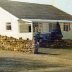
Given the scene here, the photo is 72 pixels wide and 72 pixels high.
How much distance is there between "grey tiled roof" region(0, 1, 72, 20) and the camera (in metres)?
37.8

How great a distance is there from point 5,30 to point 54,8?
12051 mm

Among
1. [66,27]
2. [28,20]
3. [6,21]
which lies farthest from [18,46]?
[66,27]

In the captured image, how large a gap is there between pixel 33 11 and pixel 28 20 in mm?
5452

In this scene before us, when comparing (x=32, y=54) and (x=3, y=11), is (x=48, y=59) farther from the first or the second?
(x=3, y=11)

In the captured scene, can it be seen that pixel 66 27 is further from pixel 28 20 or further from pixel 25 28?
pixel 28 20

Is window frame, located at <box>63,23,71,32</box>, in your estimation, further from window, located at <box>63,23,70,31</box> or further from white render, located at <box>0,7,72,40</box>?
white render, located at <box>0,7,72,40</box>

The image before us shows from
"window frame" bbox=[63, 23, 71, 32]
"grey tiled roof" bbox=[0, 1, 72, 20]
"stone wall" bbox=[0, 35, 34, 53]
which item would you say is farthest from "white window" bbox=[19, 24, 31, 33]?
"stone wall" bbox=[0, 35, 34, 53]

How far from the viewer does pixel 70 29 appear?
137 feet

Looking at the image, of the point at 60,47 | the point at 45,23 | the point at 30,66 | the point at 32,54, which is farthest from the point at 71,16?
the point at 30,66

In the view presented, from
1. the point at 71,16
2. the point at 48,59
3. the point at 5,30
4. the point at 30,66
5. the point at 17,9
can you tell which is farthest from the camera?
the point at 71,16

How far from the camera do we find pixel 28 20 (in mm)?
35188

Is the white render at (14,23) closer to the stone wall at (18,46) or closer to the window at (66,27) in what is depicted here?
the window at (66,27)

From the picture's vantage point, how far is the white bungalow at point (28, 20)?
118ft

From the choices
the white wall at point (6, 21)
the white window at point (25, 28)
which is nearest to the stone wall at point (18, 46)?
the white wall at point (6, 21)
